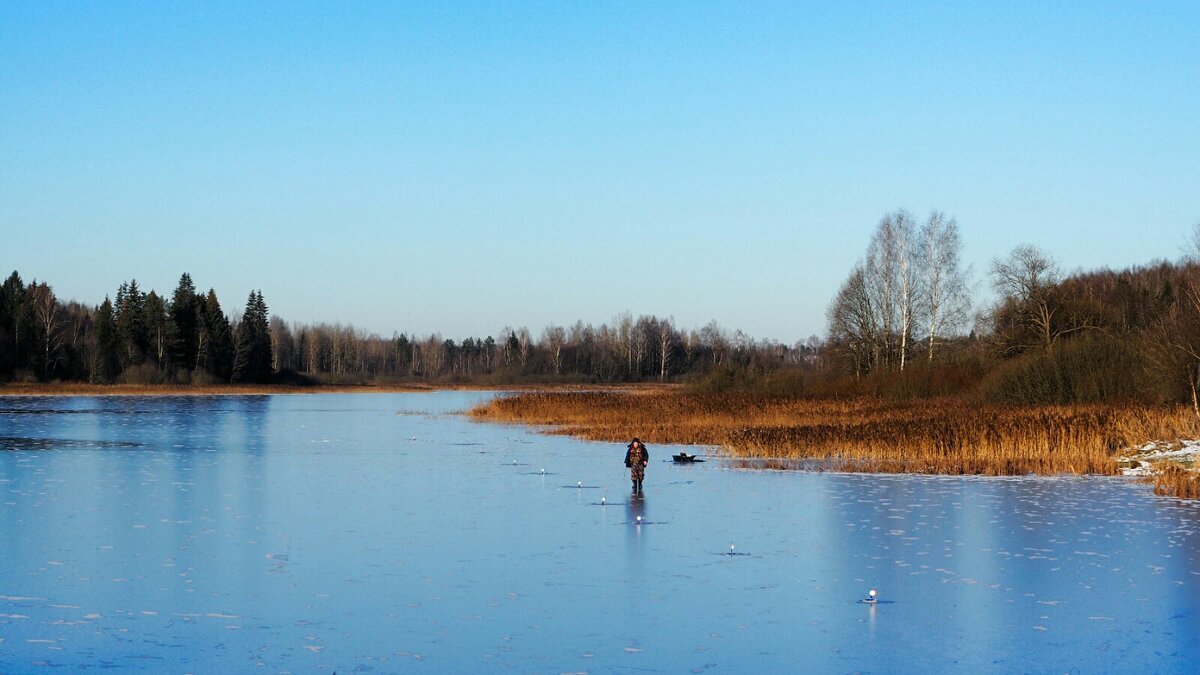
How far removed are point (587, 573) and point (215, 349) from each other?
254 ft

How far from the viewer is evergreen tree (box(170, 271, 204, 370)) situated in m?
79.0

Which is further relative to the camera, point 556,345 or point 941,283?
point 556,345

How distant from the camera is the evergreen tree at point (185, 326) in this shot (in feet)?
259

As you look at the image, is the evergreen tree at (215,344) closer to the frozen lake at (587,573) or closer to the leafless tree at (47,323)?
the leafless tree at (47,323)

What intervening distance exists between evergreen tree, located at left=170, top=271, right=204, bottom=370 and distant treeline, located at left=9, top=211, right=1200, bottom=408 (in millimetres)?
102

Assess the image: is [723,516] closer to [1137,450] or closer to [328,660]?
[328,660]

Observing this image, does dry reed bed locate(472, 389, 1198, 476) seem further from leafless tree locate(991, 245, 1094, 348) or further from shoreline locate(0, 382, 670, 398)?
shoreline locate(0, 382, 670, 398)

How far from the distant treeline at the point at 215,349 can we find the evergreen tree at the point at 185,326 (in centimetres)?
7

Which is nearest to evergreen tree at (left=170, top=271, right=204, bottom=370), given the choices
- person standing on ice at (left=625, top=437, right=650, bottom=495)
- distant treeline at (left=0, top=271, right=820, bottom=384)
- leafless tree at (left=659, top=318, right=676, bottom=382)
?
distant treeline at (left=0, top=271, right=820, bottom=384)

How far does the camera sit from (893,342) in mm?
47250

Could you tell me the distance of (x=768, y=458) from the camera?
21859 mm

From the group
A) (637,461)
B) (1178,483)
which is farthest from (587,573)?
(1178,483)

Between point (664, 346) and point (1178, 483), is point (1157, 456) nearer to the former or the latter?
point (1178, 483)

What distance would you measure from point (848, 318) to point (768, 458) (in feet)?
98.9
